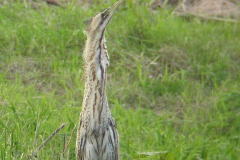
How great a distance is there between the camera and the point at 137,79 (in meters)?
5.54

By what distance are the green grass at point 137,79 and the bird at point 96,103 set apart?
0.80 metres

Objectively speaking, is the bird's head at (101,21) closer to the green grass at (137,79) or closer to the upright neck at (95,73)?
the upright neck at (95,73)

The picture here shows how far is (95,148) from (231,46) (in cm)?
365

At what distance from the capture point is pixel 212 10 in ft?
23.0

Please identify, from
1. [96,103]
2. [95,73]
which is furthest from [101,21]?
[96,103]

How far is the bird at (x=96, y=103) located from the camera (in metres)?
2.90

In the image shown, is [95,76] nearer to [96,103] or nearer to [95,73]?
[95,73]

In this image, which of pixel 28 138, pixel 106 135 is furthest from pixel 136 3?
pixel 106 135

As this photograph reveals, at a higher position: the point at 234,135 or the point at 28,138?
the point at 28,138

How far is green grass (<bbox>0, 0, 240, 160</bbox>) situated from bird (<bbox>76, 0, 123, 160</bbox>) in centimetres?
80

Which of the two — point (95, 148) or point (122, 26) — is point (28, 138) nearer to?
point (95, 148)

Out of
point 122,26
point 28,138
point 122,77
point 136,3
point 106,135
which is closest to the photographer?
point 106,135

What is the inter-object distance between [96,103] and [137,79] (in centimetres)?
255

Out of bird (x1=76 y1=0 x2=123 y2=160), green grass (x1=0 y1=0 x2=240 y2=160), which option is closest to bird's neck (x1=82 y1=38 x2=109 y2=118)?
bird (x1=76 y1=0 x2=123 y2=160)
